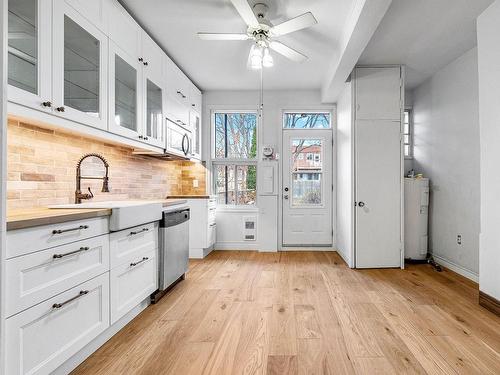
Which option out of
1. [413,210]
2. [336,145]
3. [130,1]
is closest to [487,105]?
[413,210]

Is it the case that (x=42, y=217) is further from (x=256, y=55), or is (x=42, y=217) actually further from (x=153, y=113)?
(x=256, y=55)

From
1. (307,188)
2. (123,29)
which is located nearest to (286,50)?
(123,29)

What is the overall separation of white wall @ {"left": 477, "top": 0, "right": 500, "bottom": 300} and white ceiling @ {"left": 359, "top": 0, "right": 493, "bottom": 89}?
0.22 m

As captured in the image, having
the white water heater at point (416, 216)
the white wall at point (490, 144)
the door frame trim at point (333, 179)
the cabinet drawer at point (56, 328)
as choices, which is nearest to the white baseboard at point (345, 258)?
the door frame trim at point (333, 179)

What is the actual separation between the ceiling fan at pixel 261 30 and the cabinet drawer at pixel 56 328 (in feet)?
6.97

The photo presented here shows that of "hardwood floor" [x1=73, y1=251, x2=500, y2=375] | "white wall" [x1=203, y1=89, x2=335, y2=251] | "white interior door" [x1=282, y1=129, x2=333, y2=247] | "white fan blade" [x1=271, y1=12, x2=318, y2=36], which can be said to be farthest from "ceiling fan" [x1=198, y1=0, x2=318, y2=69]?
"hardwood floor" [x1=73, y1=251, x2=500, y2=375]

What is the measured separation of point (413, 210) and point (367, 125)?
1.33 m

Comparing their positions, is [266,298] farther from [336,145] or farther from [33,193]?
[336,145]

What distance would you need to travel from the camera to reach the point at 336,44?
10.1 ft

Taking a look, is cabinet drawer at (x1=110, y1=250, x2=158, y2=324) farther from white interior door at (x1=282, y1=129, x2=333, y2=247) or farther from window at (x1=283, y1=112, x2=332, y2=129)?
window at (x1=283, y1=112, x2=332, y2=129)

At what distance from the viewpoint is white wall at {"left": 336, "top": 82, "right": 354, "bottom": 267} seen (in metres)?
3.69

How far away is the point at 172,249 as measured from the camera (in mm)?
2732

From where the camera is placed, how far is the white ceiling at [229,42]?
244 centimetres

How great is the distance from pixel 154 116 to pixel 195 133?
136 centimetres
